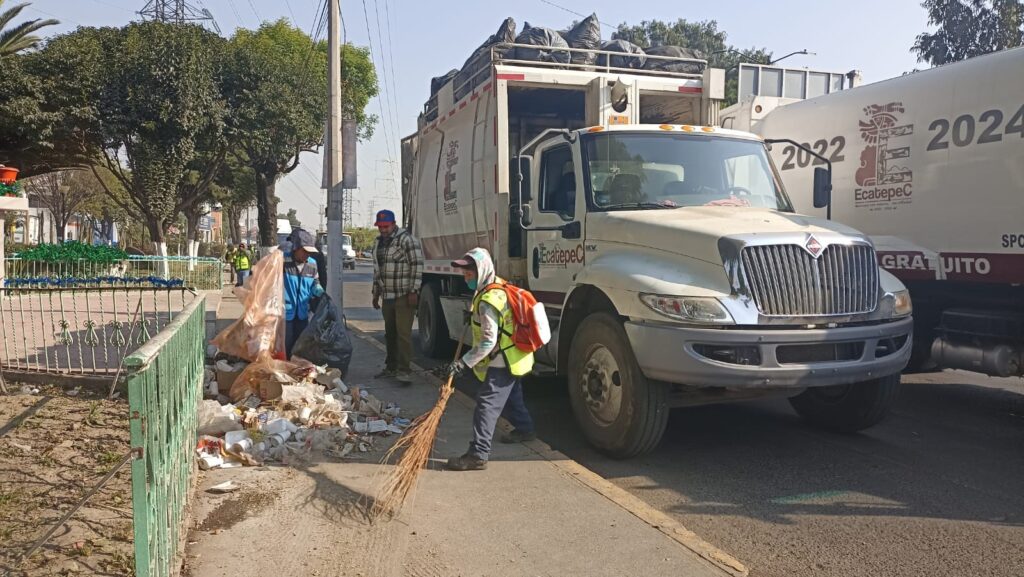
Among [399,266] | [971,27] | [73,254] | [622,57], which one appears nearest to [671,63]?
[622,57]

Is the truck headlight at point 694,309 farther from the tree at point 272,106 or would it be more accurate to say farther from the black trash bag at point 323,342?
the tree at point 272,106

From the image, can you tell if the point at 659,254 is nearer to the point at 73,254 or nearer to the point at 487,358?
the point at 487,358

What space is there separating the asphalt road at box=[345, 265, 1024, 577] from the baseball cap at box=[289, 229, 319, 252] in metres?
2.65

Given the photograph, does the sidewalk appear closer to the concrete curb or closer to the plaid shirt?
the concrete curb

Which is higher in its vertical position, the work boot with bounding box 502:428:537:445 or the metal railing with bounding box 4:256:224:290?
the metal railing with bounding box 4:256:224:290

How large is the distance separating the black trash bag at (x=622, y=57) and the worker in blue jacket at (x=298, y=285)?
3486 mm

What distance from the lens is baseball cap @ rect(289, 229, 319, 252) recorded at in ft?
23.8

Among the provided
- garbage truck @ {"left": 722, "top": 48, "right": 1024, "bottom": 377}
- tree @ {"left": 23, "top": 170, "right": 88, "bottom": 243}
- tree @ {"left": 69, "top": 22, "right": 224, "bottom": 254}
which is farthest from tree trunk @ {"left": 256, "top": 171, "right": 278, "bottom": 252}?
garbage truck @ {"left": 722, "top": 48, "right": 1024, "bottom": 377}

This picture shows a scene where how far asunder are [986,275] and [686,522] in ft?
12.2

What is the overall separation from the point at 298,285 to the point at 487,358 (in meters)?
3.08

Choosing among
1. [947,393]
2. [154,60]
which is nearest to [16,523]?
[947,393]

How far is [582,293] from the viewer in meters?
5.71

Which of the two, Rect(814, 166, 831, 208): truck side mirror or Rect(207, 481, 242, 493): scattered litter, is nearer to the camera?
Rect(207, 481, 242, 493): scattered litter

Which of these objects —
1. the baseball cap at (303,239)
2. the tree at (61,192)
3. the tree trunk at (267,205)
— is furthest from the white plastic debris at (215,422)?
the tree at (61,192)
